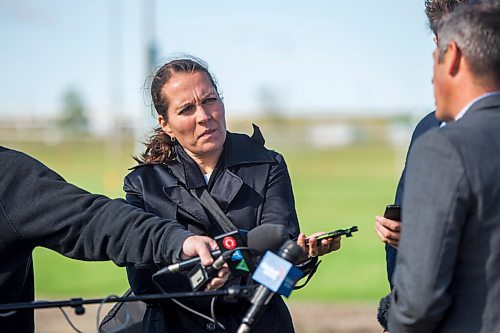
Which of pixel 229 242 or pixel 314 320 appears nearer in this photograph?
pixel 229 242

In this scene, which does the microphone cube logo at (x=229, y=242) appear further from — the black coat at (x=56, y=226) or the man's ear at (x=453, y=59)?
the man's ear at (x=453, y=59)

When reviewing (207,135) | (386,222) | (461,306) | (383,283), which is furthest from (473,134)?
(383,283)

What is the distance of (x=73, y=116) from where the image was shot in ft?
346

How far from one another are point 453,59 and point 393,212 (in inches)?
46.6

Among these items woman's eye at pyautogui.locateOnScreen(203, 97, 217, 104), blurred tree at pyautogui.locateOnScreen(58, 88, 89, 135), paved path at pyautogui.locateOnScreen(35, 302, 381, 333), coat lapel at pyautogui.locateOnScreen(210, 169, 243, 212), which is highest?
woman's eye at pyautogui.locateOnScreen(203, 97, 217, 104)

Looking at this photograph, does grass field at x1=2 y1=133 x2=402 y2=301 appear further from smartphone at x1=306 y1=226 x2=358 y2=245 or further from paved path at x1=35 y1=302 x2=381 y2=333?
paved path at x1=35 y1=302 x2=381 y2=333

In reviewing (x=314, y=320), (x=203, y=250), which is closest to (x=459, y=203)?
(x=203, y=250)

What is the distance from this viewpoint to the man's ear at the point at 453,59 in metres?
3.13

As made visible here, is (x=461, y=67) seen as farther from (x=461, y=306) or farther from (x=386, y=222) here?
(x=386, y=222)

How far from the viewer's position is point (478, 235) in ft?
9.98

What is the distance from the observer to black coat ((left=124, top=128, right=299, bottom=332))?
14.5ft

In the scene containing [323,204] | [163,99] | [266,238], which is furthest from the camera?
[323,204]

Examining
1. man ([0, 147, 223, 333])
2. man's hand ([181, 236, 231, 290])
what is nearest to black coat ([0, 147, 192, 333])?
man ([0, 147, 223, 333])

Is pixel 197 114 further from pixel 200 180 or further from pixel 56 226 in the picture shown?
pixel 56 226
